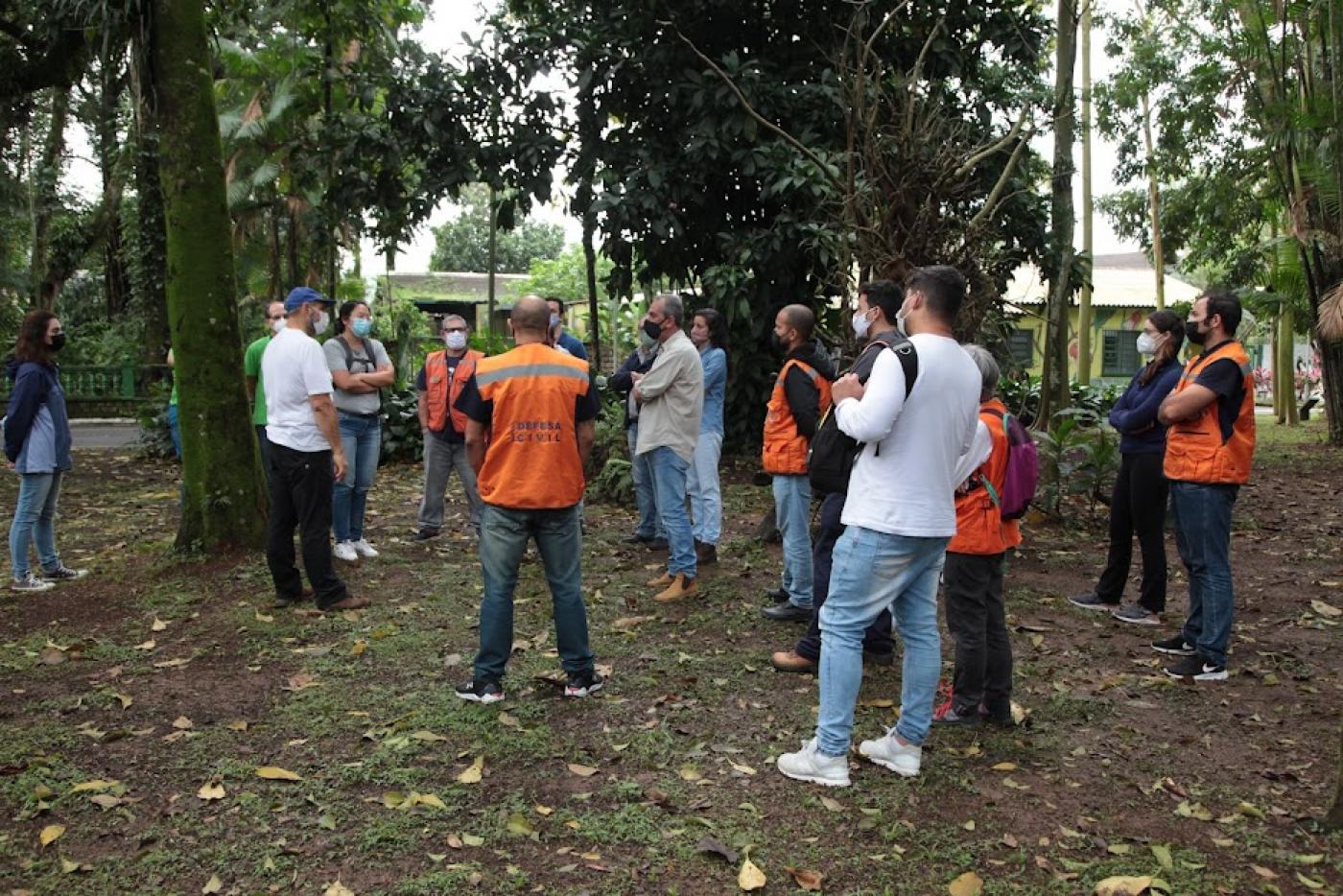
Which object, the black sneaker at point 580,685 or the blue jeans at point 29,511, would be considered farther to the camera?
the blue jeans at point 29,511

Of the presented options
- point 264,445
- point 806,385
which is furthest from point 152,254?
point 806,385

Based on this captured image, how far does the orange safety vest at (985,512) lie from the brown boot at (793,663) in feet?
4.17

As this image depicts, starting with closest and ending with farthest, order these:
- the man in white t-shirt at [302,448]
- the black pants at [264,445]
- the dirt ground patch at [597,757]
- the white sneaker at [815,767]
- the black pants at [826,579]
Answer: the dirt ground patch at [597,757]
the white sneaker at [815,767]
the black pants at [826,579]
the man in white t-shirt at [302,448]
the black pants at [264,445]

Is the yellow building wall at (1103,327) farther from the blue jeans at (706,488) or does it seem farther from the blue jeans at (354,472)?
the blue jeans at (354,472)

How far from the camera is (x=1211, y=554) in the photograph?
5.57m

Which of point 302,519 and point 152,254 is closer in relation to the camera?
point 302,519

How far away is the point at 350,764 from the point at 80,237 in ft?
96.2

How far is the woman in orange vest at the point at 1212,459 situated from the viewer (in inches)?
219

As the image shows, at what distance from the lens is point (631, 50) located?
1193 centimetres

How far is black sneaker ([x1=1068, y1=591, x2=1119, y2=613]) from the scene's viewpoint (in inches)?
280

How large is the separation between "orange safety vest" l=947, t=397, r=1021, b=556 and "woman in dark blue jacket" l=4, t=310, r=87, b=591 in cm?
574

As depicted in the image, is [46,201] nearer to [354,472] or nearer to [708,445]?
[354,472]

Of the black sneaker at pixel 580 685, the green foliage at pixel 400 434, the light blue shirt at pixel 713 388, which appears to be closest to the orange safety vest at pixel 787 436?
the light blue shirt at pixel 713 388

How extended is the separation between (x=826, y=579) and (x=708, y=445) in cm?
→ 241
